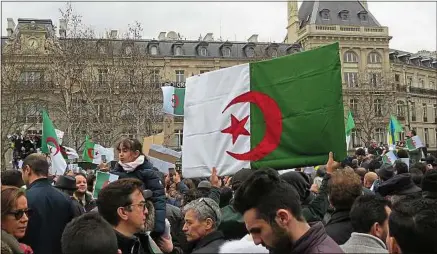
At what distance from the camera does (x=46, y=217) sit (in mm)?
5020

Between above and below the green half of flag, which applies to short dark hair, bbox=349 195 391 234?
below

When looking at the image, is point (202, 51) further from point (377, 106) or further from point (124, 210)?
point (124, 210)

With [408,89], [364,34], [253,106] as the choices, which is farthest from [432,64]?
[253,106]

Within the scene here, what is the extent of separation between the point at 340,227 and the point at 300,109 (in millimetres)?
1670

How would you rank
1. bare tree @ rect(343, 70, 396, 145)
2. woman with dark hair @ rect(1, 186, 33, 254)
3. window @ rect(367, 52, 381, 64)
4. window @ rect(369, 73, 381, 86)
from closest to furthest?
woman with dark hair @ rect(1, 186, 33, 254) → bare tree @ rect(343, 70, 396, 145) → window @ rect(369, 73, 381, 86) → window @ rect(367, 52, 381, 64)

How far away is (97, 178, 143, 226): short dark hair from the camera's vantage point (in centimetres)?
387

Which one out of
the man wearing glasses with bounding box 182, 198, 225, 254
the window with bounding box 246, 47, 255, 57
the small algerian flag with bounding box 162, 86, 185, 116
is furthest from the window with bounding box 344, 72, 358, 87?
the man wearing glasses with bounding box 182, 198, 225, 254

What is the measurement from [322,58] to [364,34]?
59.4 metres

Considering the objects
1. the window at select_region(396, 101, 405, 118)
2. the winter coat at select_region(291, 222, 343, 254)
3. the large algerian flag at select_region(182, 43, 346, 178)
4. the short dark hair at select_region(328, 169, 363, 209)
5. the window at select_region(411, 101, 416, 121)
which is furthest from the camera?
the window at select_region(411, 101, 416, 121)

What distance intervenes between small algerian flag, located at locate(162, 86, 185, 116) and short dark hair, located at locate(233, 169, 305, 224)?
10694 mm

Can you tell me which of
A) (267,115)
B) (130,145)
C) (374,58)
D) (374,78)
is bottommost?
(130,145)

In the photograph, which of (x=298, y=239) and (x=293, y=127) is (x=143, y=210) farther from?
(x=293, y=127)

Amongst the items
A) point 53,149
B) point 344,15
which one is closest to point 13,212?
point 53,149

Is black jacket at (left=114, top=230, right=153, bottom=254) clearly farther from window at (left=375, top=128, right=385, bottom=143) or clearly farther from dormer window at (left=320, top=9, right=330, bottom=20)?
dormer window at (left=320, top=9, right=330, bottom=20)
